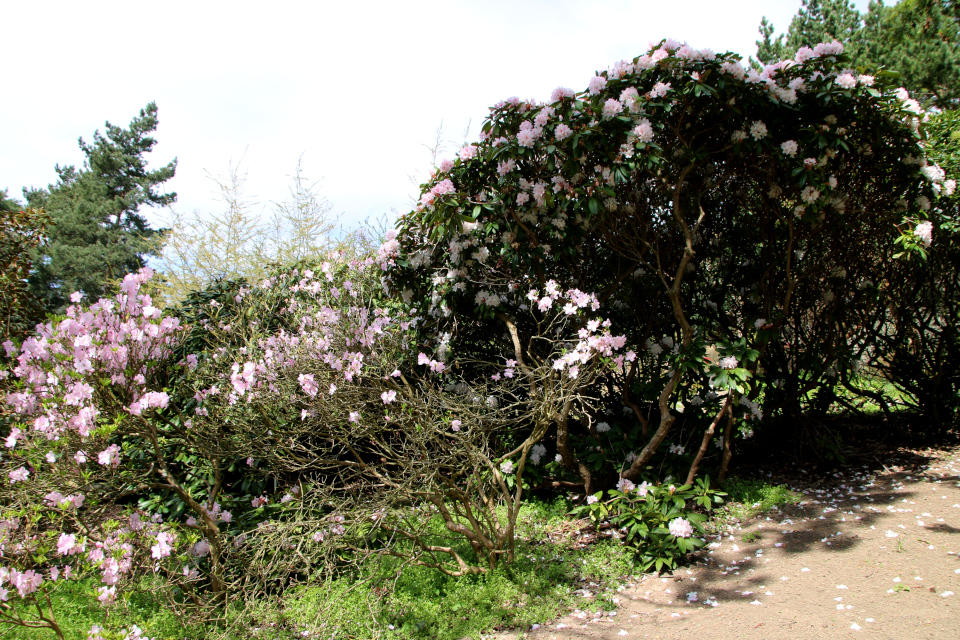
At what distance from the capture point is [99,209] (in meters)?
18.3

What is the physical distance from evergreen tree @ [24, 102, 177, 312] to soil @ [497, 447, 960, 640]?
17474 mm

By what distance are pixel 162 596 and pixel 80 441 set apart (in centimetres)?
115

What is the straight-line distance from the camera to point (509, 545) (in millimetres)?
3438

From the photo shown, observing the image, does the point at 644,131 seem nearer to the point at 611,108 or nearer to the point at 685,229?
the point at 611,108

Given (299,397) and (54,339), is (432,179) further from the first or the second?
(54,339)

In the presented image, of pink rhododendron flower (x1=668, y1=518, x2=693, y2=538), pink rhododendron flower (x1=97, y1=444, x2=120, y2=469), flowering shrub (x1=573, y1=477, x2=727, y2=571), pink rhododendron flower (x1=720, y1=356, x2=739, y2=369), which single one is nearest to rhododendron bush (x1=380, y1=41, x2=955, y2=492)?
pink rhododendron flower (x1=720, y1=356, x2=739, y2=369)

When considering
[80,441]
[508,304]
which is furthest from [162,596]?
[508,304]

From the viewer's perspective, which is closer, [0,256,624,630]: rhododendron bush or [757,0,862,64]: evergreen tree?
[0,256,624,630]: rhododendron bush

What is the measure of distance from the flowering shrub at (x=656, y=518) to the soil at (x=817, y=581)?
0.12 m

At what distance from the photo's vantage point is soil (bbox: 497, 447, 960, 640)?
8.86 feet

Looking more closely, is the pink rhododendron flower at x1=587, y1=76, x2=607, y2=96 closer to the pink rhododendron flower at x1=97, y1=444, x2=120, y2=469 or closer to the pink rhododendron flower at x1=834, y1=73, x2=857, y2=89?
the pink rhododendron flower at x1=834, y1=73, x2=857, y2=89

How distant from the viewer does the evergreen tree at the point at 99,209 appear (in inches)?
684

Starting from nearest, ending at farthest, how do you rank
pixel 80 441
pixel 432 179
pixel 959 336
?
pixel 80 441
pixel 432 179
pixel 959 336

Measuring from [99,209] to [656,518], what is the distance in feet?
66.2
